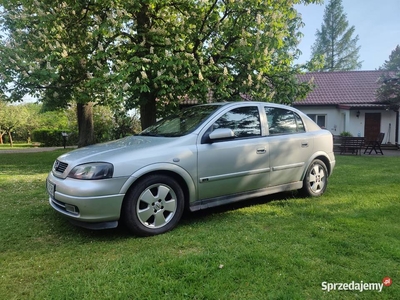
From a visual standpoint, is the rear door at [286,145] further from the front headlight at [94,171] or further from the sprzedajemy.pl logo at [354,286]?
the front headlight at [94,171]

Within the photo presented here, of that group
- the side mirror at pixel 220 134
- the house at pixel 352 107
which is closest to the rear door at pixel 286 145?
the side mirror at pixel 220 134

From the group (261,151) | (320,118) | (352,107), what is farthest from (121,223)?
(320,118)

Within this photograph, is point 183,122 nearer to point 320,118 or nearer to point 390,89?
point 390,89

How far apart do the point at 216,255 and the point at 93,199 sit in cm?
135

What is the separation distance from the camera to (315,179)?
4.82 meters

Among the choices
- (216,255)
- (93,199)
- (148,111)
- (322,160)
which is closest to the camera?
(216,255)

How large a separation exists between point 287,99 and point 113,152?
565cm

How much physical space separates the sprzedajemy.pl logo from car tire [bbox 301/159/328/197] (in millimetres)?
2466

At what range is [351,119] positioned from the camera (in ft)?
57.4

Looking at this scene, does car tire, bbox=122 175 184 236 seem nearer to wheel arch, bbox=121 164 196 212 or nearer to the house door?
wheel arch, bbox=121 164 196 212

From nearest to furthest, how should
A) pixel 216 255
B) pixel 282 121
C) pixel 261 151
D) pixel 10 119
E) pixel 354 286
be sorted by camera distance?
pixel 354 286
pixel 216 255
pixel 261 151
pixel 282 121
pixel 10 119

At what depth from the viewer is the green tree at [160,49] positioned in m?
6.65

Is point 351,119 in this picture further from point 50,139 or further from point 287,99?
point 50,139

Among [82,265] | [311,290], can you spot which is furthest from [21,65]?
[311,290]
